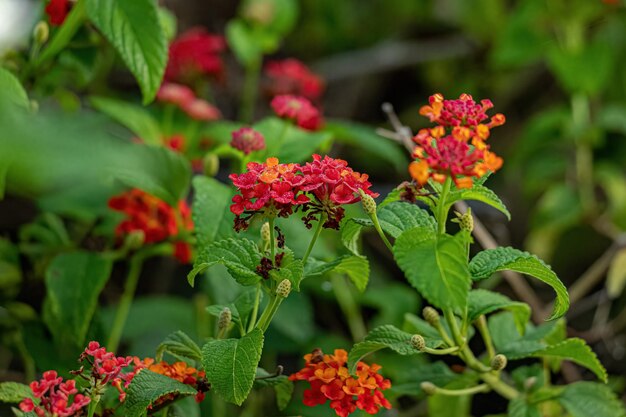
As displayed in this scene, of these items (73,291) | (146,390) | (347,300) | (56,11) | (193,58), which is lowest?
(347,300)

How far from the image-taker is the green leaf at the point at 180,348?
0.76 meters

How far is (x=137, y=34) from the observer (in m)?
0.98

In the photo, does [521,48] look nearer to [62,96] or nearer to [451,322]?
[62,96]

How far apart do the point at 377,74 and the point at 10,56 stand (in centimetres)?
122

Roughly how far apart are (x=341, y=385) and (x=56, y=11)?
0.69 m

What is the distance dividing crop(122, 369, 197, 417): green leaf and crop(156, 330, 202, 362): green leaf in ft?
0.18

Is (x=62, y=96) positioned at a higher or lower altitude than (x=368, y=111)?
higher

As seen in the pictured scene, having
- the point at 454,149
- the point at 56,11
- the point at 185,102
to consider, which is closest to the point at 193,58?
the point at 185,102

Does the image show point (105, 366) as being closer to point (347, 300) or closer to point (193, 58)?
point (347, 300)

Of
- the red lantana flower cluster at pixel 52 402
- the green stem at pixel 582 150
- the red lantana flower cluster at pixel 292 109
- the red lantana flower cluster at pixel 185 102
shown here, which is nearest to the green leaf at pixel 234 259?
the red lantana flower cluster at pixel 52 402

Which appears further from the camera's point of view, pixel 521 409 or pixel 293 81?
pixel 293 81

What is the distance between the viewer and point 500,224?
1.60 meters

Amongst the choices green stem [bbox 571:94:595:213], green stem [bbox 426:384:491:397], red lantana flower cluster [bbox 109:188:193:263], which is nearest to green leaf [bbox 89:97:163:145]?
red lantana flower cluster [bbox 109:188:193:263]

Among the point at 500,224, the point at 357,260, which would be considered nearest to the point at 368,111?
the point at 500,224
